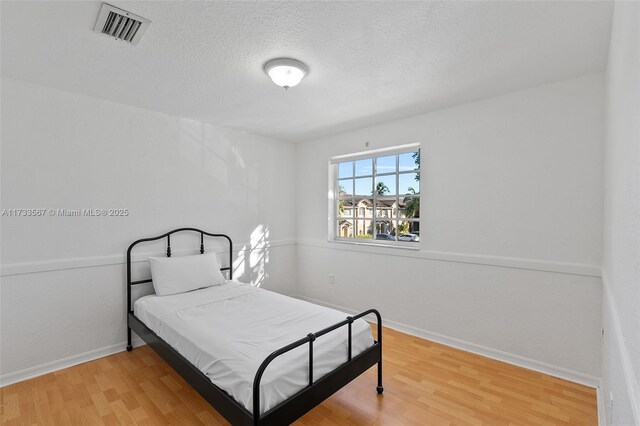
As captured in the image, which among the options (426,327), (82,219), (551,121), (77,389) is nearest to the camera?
(77,389)

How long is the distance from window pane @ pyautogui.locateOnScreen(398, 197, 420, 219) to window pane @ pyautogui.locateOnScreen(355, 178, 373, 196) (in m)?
0.50

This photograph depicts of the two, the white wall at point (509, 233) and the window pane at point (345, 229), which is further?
the window pane at point (345, 229)

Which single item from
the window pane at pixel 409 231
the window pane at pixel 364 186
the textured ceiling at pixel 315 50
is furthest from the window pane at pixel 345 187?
the textured ceiling at pixel 315 50

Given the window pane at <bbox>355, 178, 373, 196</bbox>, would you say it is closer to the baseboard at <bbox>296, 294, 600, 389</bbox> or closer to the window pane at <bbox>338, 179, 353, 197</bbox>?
the window pane at <bbox>338, 179, 353, 197</bbox>

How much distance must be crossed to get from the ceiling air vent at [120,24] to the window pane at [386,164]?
2.84 meters

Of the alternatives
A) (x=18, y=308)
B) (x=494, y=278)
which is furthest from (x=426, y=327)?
(x=18, y=308)

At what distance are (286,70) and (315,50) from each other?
26cm

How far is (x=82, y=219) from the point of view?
2.91 m

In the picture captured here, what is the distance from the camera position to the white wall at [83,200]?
102 inches

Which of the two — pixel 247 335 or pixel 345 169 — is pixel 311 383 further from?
pixel 345 169

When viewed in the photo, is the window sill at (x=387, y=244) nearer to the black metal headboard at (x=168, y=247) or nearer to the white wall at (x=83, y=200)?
the black metal headboard at (x=168, y=247)

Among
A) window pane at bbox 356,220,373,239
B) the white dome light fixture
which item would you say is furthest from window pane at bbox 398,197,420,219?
the white dome light fixture

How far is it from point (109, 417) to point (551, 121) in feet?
13.4

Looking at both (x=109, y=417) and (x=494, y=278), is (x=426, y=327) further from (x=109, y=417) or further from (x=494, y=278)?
(x=109, y=417)
